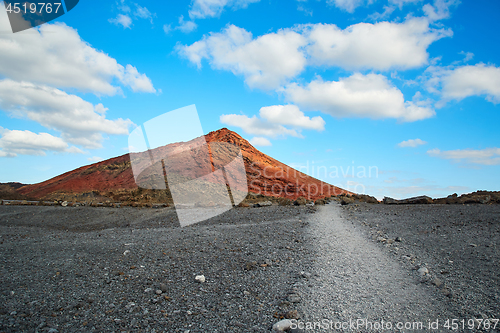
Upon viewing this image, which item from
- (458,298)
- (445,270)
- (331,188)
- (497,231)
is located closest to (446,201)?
(497,231)

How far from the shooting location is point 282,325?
3422 mm

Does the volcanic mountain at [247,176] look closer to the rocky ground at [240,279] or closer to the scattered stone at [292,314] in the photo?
the rocky ground at [240,279]

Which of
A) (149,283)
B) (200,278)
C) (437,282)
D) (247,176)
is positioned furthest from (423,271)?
(247,176)

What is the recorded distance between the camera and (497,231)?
28.3 feet

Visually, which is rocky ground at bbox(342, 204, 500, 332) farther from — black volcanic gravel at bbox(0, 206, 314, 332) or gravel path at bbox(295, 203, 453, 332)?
black volcanic gravel at bbox(0, 206, 314, 332)

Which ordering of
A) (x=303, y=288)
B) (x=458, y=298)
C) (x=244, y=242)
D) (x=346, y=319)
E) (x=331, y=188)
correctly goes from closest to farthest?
(x=346, y=319), (x=458, y=298), (x=303, y=288), (x=244, y=242), (x=331, y=188)

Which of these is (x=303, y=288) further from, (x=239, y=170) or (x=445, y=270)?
(x=239, y=170)

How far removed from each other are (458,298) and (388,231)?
241 inches

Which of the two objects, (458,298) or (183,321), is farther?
(458,298)

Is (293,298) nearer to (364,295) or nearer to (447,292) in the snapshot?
(364,295)

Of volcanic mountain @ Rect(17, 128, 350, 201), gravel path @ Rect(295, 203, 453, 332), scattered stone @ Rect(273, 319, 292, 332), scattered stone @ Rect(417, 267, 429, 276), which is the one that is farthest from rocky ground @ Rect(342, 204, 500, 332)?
volcanic mountain @ Rect(17, 128, 350, 201)

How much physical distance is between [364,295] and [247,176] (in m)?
36.2

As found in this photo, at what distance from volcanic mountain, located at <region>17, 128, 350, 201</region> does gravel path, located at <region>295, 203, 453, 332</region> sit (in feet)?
95.7

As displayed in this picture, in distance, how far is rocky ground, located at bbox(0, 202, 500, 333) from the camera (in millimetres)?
3764
